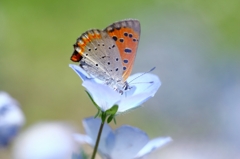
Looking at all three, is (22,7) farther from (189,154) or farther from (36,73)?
(189,154)

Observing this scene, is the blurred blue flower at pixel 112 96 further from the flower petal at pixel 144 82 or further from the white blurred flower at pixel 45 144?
the white blurred flower at pixel 45 144

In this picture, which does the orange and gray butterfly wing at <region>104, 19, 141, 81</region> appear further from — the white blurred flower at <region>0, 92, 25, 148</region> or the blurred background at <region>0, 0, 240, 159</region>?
the blurred background at <region>0, 0, 240, 159</region>

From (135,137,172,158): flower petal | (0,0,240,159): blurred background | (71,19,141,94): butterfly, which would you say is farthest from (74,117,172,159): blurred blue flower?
(0,0,240,159): blurred background

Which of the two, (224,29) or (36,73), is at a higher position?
(224,29)

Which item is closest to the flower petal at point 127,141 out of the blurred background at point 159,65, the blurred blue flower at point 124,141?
the blurred blue flower at point 124,141

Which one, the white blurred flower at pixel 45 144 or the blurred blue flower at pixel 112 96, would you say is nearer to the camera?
the blurred blue flower at pixel 112 96

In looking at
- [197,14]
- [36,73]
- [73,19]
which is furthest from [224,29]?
[36,73]
